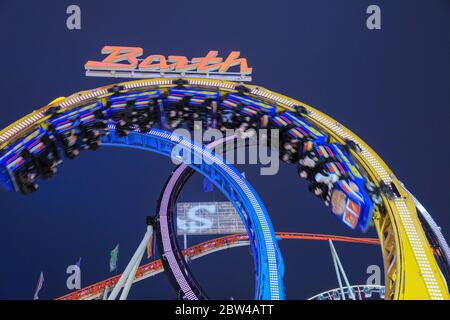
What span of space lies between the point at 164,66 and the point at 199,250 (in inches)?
124

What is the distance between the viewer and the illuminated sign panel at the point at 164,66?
6.75m

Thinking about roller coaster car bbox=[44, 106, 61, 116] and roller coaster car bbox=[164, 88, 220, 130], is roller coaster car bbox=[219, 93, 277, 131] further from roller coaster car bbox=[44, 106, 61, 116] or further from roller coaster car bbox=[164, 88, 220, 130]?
roller coaster car bbox=[44, 106, 61, 116]

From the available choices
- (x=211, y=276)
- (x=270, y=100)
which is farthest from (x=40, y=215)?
(x=270, y=100)

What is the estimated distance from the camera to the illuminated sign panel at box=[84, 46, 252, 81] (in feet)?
22.1

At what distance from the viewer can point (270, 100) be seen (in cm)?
695

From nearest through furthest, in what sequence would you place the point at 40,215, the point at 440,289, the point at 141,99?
the point at 440,289
the point at 40,215
the point at 141,99

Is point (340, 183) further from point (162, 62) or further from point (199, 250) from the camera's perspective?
point (162, 62)

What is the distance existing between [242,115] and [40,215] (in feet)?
11.8

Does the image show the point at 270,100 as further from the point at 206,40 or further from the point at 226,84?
the point at 206,40

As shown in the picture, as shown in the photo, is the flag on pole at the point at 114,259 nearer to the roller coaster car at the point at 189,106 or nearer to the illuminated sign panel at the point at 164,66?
the roller coaster car at the point at 189,106

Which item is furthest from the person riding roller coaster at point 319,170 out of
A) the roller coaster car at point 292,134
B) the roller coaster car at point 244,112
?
the roller coaster car at point 244,112

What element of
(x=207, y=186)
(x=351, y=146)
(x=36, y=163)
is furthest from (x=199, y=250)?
(x=351, y=146)

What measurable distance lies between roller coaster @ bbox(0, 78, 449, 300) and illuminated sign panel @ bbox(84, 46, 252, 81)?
164mm

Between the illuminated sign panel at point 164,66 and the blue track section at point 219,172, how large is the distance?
39.8 inches
